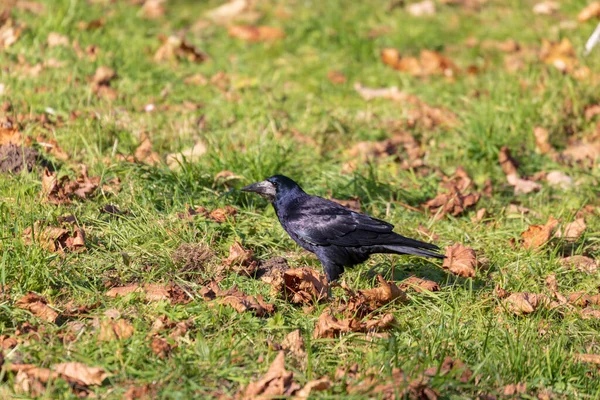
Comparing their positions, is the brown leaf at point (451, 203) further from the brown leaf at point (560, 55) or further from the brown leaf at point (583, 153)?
the brown leaf at point (560, 55)

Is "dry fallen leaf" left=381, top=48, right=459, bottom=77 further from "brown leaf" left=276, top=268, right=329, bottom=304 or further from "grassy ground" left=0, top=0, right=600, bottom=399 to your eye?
"brown leaf" left=276, top=268, right=329, bottom=304

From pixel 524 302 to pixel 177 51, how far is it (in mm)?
4609

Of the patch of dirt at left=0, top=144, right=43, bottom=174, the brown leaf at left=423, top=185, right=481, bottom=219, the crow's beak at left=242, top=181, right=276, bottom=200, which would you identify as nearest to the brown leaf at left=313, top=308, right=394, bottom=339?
the crow's beak at left=242, top=181, right=276, bottom=200

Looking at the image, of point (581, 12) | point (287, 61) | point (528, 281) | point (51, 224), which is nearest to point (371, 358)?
point (528, 281)

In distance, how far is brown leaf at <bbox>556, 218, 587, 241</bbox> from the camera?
5156mm

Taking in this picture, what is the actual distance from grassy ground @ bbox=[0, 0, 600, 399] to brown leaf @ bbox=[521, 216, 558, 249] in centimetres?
8

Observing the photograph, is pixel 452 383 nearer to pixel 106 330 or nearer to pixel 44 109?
pixel 106 330

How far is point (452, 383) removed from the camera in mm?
3324

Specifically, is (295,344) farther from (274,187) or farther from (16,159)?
(16,159)

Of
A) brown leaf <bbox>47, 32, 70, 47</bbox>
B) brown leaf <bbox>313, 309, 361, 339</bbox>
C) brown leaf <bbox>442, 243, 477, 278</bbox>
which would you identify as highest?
brown leaf <bbox>47, 32, 70, 47</bbox>

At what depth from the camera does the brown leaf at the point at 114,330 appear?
3.49 meters

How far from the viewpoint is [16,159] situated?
5.17m

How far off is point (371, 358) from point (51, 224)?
6.75ft

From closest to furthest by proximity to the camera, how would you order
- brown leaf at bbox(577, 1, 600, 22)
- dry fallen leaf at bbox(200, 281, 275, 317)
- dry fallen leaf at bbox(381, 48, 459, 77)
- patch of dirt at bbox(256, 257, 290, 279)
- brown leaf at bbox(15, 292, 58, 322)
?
brown leaf at bbox(15, 292, 58, 322), dry fallen leaf at bbox(200, 281, 275, 317), patch of dirt at bbox(256, 257, 290, 279), dry fallen leaf at bbox(381, 48, 459, 77), brown leaf at bbox(577, 1, 600, 22)
